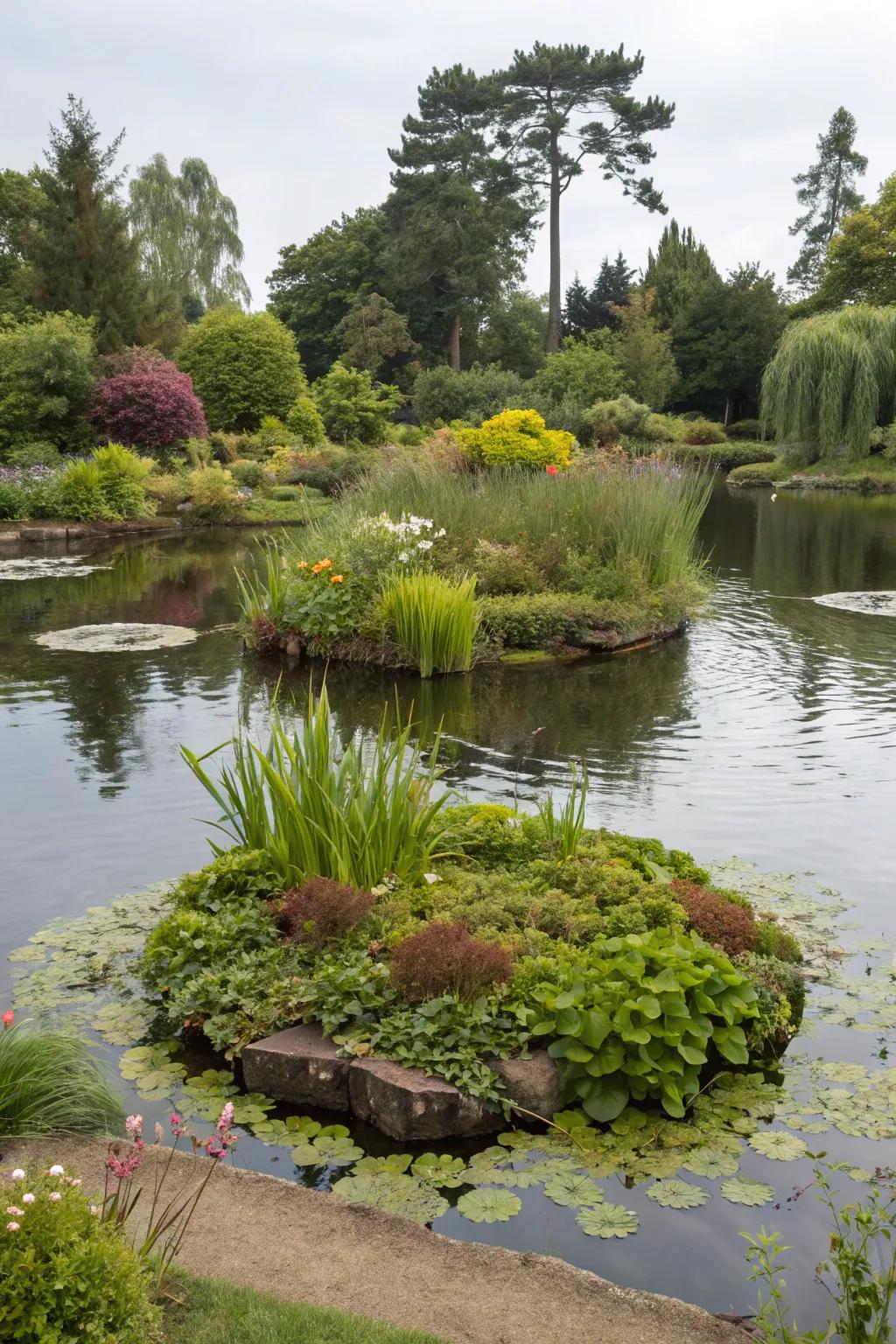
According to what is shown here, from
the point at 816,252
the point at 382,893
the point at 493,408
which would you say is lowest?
the point at 382,893

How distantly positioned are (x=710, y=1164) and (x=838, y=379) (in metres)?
32.0

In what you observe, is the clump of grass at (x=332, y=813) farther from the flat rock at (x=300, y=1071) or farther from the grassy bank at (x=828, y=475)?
the grassy bank at (x=828, y=475)

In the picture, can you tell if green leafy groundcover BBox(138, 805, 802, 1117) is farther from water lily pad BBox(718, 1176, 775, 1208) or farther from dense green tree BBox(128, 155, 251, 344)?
dense green tree BBox(128, 155, 251, 344)

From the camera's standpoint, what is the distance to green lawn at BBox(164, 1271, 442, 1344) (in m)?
2.56

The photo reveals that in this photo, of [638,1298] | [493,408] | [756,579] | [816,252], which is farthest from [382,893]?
[816,252]

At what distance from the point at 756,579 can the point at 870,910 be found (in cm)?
1141

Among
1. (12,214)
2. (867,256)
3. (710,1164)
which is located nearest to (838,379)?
(867,256)

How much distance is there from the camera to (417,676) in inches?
420

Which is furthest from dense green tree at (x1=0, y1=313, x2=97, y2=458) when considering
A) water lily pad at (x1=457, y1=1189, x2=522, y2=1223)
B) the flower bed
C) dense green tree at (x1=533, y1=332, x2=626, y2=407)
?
water lily pad at (x1=457, y1=1189, x2=522, y2=1223)

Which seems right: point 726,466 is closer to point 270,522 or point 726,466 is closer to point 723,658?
point 270,522

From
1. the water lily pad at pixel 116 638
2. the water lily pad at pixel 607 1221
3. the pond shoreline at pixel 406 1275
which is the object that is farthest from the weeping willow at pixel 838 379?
the pond shoreline at pixel 406 1275

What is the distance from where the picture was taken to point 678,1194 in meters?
3.49

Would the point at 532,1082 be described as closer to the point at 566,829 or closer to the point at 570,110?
the point at 566,829

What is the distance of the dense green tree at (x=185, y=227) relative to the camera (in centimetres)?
4191
